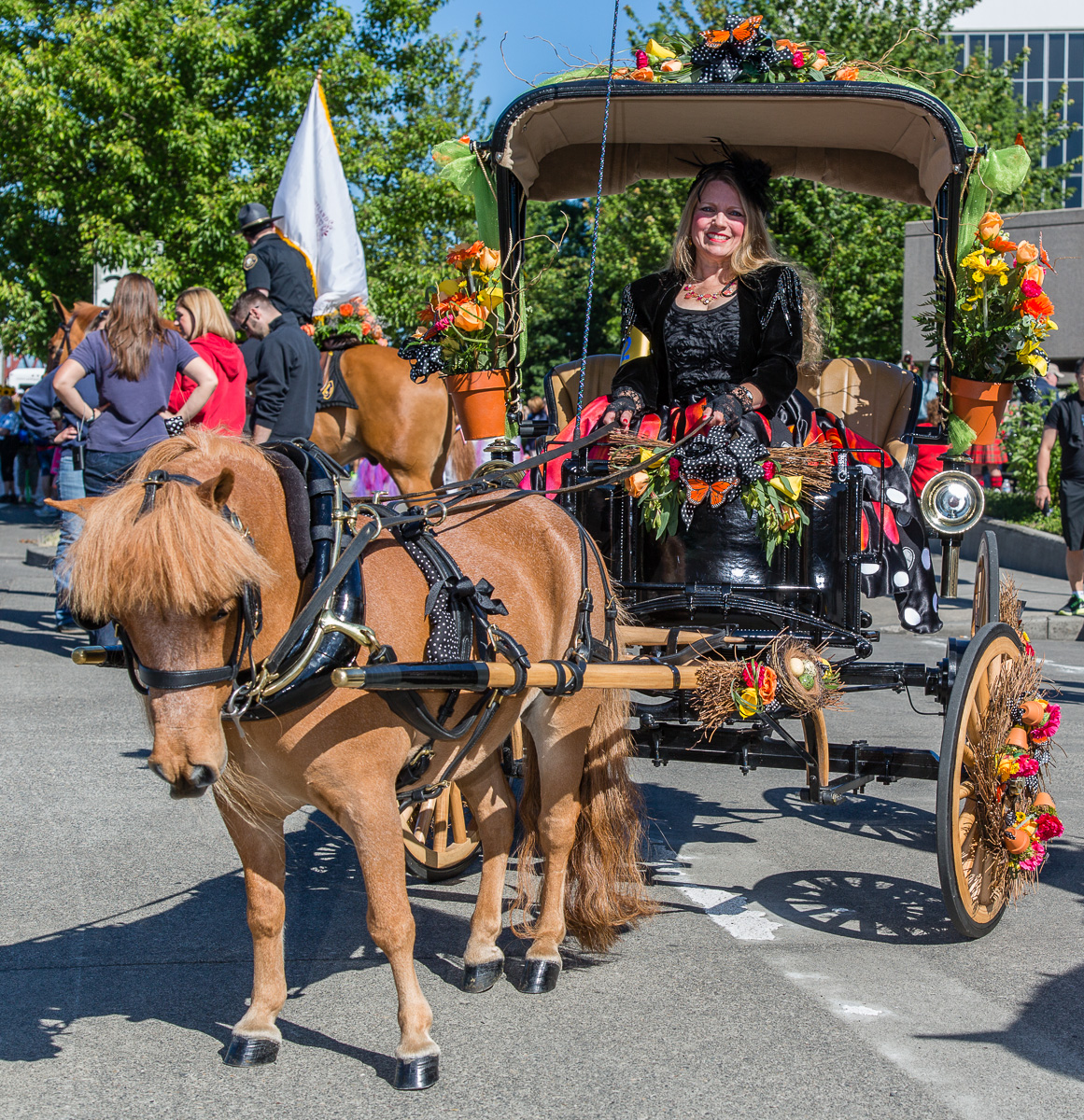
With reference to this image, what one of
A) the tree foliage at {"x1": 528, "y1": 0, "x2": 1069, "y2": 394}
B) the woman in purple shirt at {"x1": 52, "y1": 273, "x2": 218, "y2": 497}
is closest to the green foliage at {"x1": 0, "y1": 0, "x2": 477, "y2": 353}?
the tree foliage at {"x1": 528, "y1": 0, "x2": 1069, "y2": 394}

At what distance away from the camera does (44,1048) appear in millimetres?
3324

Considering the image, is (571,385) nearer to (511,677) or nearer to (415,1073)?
(511,677)

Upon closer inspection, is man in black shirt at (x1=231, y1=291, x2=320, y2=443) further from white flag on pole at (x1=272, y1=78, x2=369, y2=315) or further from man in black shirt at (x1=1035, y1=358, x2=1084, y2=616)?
man in black shirt at (x1=1035, y1=358, x2=1084, y2=616)

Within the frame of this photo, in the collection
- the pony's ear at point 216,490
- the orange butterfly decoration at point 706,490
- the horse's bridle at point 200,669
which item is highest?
the orange butterfly decoration at point 706,490

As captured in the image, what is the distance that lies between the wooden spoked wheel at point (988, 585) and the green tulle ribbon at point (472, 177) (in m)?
2.50

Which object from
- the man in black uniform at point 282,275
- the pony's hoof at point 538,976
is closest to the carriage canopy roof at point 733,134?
the man in black uniform at point 282,275

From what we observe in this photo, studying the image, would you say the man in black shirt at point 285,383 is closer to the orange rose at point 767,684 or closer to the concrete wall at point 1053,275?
the orange rose at point 767,684

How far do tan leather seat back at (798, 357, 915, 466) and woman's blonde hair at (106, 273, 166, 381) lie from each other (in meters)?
3.75

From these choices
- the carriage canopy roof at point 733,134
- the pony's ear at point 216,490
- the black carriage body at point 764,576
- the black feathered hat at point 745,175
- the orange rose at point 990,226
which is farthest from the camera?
the black feathered hat at point 745,175

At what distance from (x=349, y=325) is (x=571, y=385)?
510 centimetres

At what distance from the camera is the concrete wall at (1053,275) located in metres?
18.0

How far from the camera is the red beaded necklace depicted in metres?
4.96

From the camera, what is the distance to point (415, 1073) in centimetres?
315

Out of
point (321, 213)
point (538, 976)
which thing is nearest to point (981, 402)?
point (538, 976)
